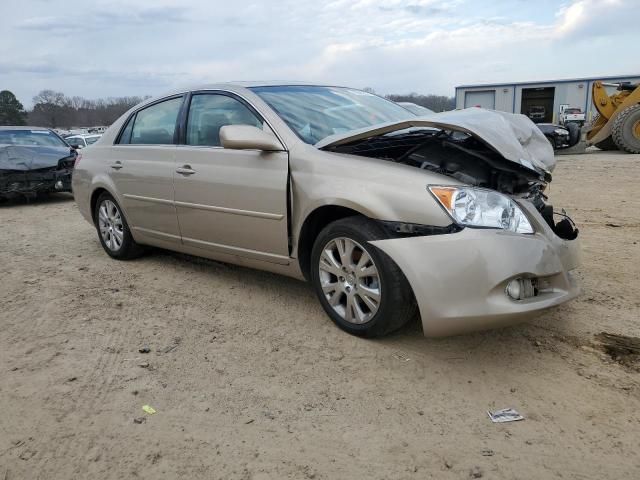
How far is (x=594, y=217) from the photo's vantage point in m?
6.68

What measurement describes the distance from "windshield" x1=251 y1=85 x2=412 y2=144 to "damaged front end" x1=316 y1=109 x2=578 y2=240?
1.10 ft

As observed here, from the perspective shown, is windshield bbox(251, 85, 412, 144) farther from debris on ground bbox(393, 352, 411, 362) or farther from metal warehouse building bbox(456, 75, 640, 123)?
metal warehouse building bbox(456, 75, 640, 123)

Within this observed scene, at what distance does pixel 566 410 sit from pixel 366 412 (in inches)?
36.9

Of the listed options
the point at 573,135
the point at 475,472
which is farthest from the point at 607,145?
the point at 475,472

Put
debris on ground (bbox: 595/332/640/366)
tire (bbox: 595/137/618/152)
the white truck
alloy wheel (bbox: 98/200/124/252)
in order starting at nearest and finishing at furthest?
debris on ground (bbox: 595/332/640/366) < alloy wheel (bbox: 98/200/124/252) < tire (bbox: 595/137/618/152) < the white truck

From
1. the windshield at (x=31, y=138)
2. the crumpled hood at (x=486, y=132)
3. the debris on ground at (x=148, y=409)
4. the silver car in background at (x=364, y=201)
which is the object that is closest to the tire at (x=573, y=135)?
the windshield at (x=31, y=138)

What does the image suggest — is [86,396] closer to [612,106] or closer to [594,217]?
[594,217]

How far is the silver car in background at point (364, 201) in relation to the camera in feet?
9.25

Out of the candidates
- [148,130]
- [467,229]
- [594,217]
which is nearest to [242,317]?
[467,229]

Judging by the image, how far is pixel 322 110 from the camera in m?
3.98

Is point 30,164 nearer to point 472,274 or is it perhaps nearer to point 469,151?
point 469,151

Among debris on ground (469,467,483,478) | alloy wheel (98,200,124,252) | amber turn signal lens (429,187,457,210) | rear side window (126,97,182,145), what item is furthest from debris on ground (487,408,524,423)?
alloy wheel (98,200,124,252)

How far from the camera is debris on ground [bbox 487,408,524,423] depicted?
2492 mm

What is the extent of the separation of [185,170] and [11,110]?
5619 cm
